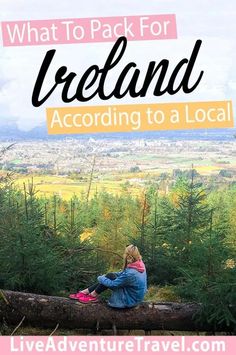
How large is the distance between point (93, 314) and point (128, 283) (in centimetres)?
66

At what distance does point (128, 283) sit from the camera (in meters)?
7.83

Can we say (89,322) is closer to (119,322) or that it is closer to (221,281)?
(119,322)

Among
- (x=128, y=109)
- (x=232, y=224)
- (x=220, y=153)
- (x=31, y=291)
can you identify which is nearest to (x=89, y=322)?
(x=31, y=291)

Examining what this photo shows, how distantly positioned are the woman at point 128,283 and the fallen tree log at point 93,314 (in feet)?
0.47

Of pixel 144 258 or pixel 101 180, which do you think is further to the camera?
pixel 101 180

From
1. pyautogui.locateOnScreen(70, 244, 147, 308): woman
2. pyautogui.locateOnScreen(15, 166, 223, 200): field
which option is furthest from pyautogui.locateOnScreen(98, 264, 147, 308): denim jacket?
pyautogui.locateOnScreen(15, 166, 223, 200): field

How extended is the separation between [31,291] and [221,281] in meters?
3.21

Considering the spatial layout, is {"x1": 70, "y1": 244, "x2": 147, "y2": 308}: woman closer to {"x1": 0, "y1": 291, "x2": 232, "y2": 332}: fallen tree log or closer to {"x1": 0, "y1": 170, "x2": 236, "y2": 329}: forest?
{"x1": 0, "y1": 291, "x2": 232, "y2": 332}: fallen tree log

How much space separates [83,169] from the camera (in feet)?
195

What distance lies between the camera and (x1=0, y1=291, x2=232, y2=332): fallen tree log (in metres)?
7.88

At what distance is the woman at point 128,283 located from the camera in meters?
7.80

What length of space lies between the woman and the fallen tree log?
5.7 inches

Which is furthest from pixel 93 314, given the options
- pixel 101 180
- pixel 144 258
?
pixel 101 180

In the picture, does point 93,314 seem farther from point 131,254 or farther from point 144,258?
point 144,258
